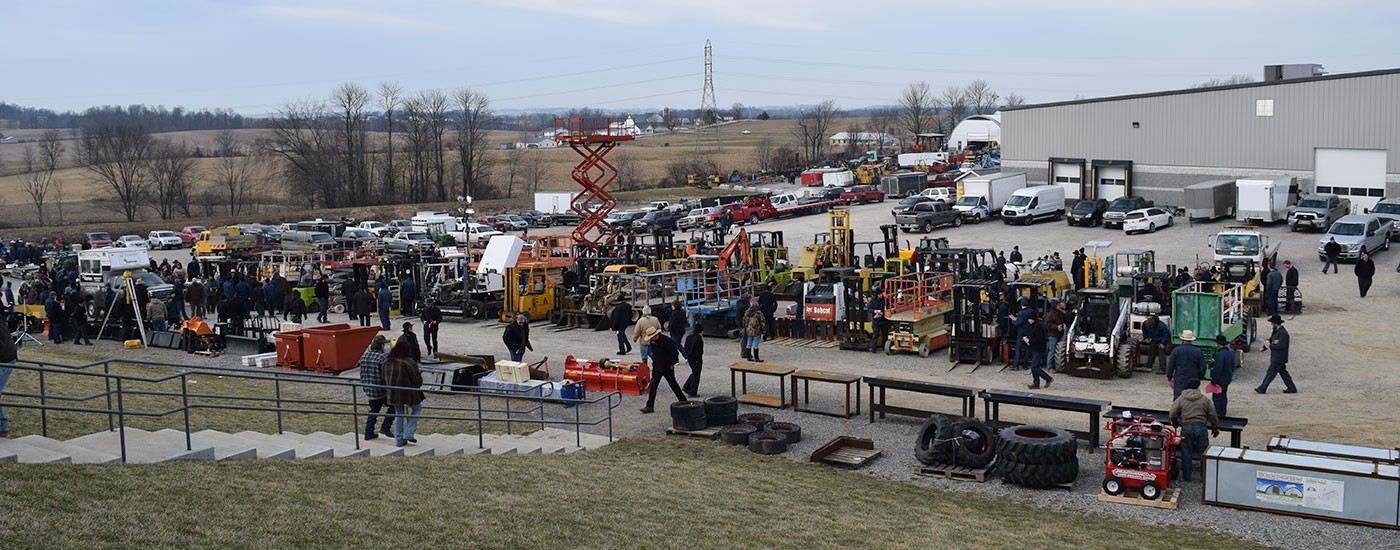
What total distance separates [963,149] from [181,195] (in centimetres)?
5829

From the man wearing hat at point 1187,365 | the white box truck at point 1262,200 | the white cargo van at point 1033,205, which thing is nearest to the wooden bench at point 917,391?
the man wearing hat at point 1187,365

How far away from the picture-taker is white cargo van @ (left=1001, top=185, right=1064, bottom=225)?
149 feet

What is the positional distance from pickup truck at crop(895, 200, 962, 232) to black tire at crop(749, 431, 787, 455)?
31217 millimetres

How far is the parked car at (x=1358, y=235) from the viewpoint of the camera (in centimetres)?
3181

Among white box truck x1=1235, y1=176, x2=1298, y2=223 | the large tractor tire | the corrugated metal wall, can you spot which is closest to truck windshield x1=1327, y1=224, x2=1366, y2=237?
white box truck x1=1235, y1=176, x2=1298, y2=223

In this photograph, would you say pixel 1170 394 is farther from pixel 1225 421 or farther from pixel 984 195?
pixel 984 195

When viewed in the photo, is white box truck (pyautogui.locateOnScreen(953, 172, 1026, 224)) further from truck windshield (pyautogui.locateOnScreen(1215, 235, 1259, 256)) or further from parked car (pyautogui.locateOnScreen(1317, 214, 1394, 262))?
truck windshield (pyautogui.locateOnScreen(1215, 235, 1259, 256))

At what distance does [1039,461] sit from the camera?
42.0 feet

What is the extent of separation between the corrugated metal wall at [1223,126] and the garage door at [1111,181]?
0.60 meters

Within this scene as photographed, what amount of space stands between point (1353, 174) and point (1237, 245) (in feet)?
48.4

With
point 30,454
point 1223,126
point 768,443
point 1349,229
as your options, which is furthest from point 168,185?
point 30,454

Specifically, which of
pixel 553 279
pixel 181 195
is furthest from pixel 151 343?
pixel 181 195

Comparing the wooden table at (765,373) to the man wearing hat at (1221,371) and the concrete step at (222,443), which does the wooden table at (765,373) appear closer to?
the man wearing hat at (1221,371)

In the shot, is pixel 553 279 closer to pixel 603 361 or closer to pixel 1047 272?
pixel 603 361
